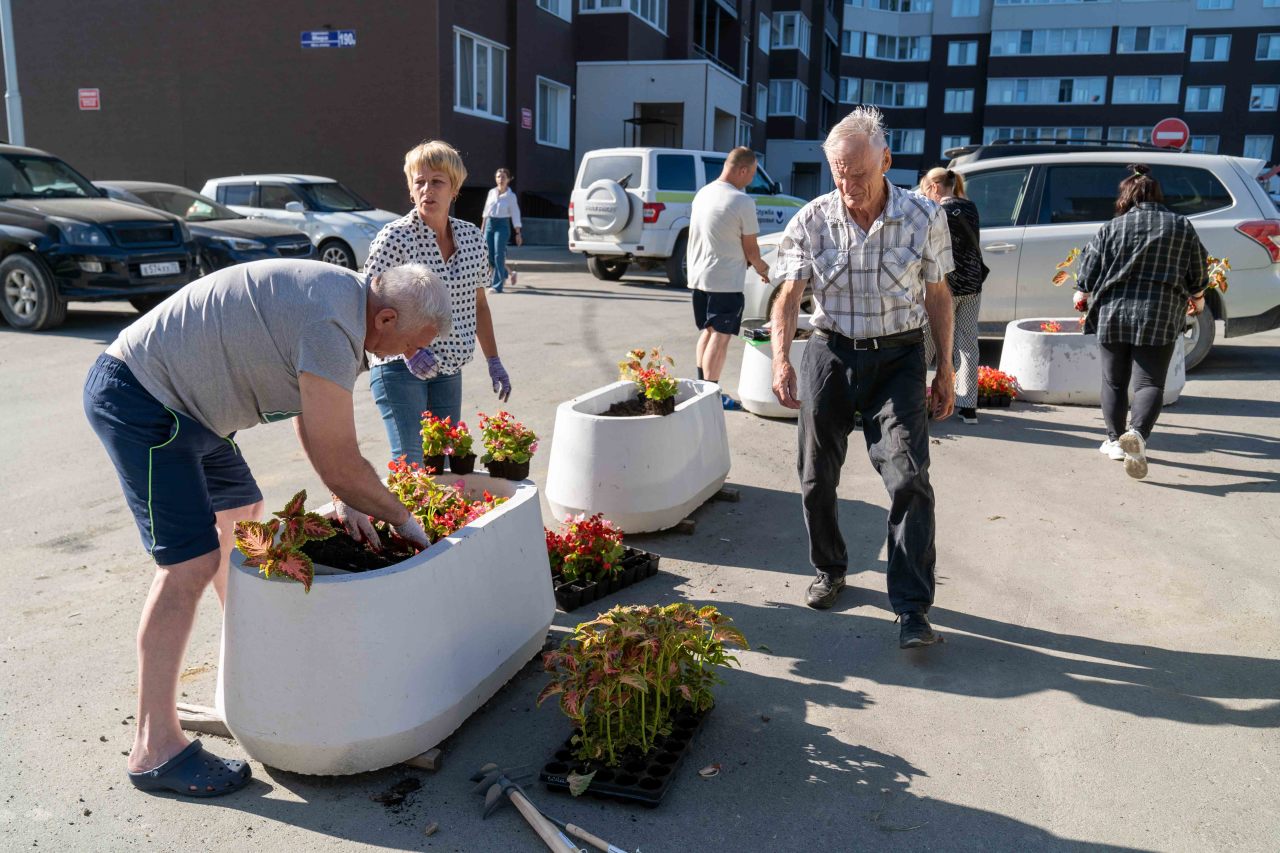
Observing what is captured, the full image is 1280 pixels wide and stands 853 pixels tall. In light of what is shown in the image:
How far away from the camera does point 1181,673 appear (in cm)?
429

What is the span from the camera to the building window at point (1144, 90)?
67125 millimetres

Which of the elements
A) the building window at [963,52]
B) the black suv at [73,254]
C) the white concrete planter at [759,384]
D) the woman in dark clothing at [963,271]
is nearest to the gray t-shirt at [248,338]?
the woman in dark clothing at [963,271]

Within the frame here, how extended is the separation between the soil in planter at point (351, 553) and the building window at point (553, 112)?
24.7 m

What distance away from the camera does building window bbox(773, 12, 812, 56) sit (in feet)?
165

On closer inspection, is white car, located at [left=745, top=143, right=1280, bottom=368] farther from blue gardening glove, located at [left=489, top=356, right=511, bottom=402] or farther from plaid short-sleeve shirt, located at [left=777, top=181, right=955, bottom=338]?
blue gardening glove, located at [left=489, top=356, right=511, bottom=402]

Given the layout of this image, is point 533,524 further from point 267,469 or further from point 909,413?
point 267,469

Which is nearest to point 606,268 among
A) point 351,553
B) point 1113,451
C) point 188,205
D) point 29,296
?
point 188,205

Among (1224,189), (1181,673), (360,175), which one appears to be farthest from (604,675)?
(360,175)

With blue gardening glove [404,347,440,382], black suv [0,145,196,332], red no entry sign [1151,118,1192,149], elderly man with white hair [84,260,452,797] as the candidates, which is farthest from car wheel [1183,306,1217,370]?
black suv [0,145,196,332]

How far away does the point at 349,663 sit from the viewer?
327 centimetres

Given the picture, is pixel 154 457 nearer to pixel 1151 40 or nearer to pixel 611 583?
pixel 611 583

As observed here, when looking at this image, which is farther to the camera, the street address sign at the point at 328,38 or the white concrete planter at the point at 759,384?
the street address sign at the point at 328,38

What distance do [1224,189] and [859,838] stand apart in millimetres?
9251

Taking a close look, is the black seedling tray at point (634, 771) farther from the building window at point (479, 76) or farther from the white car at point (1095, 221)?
the building window at point (479, 76)
